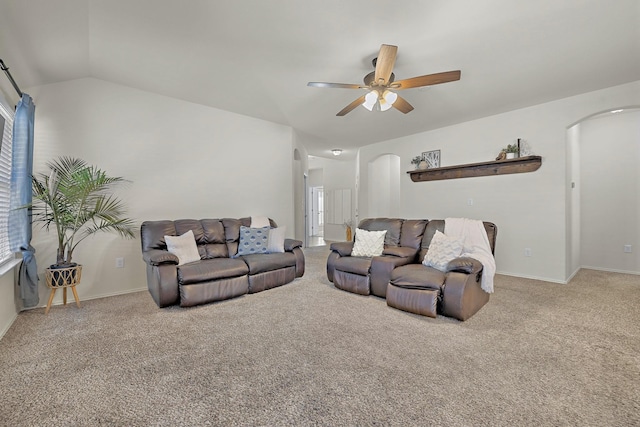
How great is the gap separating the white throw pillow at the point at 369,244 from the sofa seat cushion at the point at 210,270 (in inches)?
59.1

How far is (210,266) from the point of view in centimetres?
312

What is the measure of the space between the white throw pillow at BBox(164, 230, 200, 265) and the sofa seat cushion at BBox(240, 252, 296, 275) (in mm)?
606

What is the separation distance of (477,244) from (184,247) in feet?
11.5

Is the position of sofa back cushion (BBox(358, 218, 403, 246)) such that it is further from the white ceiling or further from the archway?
the archway

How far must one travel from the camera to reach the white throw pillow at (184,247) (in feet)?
10.8

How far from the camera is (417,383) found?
5.51ft

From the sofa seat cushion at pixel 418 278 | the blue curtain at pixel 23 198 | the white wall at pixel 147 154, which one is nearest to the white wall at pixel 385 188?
the white wall at pixel 147 154

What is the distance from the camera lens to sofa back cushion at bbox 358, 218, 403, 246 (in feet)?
12.5

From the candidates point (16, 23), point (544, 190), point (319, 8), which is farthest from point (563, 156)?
point (16, 23)

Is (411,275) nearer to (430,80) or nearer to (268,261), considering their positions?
(268,261)

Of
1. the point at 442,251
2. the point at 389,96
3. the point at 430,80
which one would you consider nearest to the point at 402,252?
the point at 442,251

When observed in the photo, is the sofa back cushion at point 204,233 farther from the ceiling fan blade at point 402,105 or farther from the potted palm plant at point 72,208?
the ceiling fan blade at point 402,105

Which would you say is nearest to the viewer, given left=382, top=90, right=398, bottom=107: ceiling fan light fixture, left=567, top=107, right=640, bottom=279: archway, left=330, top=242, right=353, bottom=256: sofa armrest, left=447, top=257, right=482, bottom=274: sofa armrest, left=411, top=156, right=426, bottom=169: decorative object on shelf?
left=447, top=257, right=482, bottom=274: sofa armrest

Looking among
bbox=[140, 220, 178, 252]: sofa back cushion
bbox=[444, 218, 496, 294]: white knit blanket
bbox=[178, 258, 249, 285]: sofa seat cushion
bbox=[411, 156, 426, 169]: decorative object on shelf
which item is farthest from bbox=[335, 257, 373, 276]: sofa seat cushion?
bbox=[411, 156, 426, 169]: decorative object on shelf
